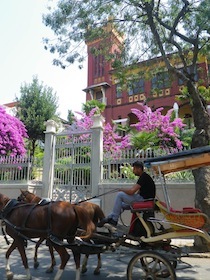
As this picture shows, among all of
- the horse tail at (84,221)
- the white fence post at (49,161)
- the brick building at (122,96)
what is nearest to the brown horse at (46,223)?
the horse tail at (84,221)

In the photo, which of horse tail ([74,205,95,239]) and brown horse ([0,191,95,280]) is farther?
horse tail ([74,205,95,239])

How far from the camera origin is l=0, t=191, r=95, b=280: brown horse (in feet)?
16.8

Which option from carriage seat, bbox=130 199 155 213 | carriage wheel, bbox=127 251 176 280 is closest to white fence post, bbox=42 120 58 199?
carriage seat, bbox=130 199 155 213

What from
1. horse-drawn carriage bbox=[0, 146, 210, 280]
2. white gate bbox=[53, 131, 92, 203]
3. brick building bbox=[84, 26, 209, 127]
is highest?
brick building bbox=[84, 26, 209, 127]

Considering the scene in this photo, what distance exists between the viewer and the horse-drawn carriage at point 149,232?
184 inches

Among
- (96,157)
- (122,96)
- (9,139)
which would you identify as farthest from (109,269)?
(122,96)

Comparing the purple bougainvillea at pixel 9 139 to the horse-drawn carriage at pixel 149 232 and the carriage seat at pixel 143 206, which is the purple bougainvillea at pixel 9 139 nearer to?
the horse-drawn carriage at pixel 149 232

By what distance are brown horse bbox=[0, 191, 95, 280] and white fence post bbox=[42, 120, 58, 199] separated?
19.8 ft

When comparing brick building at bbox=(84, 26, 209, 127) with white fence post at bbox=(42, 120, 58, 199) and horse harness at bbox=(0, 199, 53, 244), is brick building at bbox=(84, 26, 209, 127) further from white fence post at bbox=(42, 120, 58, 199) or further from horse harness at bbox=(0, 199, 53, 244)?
horse harness at bbox=(0, 199, 53, 244)

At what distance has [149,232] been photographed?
16.0ft

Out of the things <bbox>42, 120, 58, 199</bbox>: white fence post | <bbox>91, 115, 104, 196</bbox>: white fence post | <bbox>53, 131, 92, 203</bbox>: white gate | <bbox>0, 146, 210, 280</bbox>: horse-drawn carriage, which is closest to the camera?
<bbox>0, 146, 210, 280</bbox>: horse-drawn carriage

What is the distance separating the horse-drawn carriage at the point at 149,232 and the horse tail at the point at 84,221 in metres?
0.03

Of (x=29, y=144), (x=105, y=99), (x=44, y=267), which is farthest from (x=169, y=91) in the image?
(x=44, y=267)

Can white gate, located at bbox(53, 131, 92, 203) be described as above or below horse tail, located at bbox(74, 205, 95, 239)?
above
